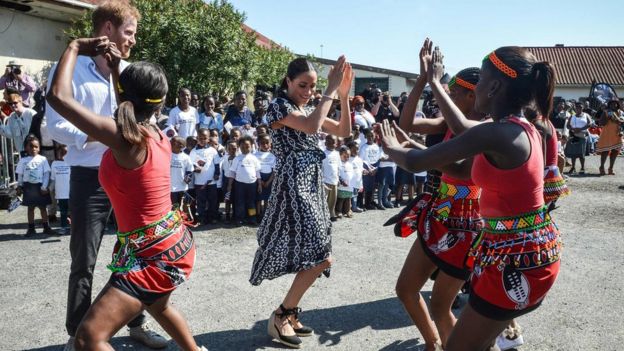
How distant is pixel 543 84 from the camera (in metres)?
2.38

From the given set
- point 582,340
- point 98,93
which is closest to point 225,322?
point 98,93

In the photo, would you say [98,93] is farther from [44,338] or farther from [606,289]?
[606,289]

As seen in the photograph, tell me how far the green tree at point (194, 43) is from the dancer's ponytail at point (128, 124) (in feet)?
34.5

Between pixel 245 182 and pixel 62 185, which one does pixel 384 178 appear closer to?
pixel 245 182

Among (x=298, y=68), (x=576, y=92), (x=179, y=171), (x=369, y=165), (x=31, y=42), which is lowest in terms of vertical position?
(x=179, y=171)

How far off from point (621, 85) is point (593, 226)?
34222 millimetres

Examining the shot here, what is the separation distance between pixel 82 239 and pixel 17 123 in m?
7.07

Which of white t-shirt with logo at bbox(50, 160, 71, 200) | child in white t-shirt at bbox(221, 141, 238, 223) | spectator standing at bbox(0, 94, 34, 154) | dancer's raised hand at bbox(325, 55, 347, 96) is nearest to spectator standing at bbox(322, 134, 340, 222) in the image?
child in white t-shirt at bbox(221, 141, 238, 223)

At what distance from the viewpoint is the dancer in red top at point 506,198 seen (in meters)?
2.25

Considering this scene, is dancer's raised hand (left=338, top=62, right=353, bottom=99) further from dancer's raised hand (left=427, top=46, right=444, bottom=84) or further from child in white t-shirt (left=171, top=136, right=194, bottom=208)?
child in white t-shirt (left=171, top=136, right=194, bottom=208)

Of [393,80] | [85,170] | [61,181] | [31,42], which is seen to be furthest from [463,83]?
[393,80]

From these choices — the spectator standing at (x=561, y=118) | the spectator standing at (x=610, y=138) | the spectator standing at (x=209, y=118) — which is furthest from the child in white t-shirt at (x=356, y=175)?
the spectator standing at (x=561, y=118)

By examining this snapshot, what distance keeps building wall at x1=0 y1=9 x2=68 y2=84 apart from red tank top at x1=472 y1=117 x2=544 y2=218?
13.2 m

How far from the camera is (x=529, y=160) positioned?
2281 mm
